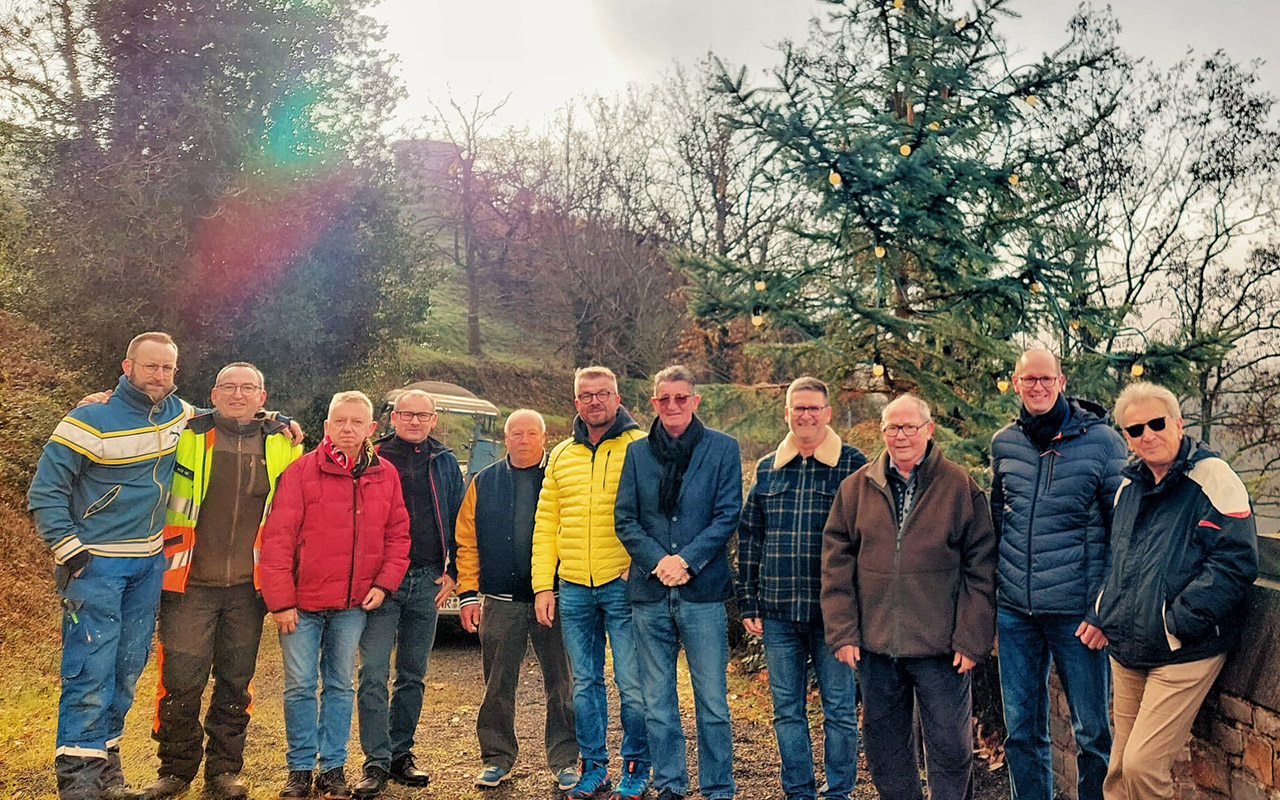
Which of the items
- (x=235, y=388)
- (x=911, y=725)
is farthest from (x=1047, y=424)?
(x=235, y=388)

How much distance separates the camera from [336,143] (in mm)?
12906

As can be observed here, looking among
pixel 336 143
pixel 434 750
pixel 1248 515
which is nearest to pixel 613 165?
pixel 336 143

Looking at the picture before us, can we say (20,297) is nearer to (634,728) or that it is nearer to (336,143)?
(336,143)

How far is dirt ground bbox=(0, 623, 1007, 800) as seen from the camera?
507cm

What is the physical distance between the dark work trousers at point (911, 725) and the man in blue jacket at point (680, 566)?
2.38 feet

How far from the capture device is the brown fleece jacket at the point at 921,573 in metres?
3.89

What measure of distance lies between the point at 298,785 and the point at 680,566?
2146 mm

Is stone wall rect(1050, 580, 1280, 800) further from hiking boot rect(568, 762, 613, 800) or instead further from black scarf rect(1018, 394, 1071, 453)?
hiking boot rect(568, 762, 613, 800)

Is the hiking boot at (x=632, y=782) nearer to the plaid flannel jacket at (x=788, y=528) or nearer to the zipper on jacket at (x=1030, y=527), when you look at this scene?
the plaid flannel jacket at (x=788, y=528)

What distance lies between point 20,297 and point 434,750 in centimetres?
931

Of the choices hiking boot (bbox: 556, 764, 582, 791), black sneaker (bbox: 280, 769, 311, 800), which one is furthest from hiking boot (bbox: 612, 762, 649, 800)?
black sneaker (bbox: 280, 769, 311, 800)

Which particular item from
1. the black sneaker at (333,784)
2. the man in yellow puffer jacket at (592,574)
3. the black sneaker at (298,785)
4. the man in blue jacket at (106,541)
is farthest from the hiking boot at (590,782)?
the man in blue jacket at (106,541)

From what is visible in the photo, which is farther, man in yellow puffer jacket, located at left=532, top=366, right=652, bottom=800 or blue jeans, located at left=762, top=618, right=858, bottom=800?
man in yellow puffer jacket, located at left=532, top=366, right=652, bottom=800

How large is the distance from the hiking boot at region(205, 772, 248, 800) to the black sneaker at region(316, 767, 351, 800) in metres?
0.39
